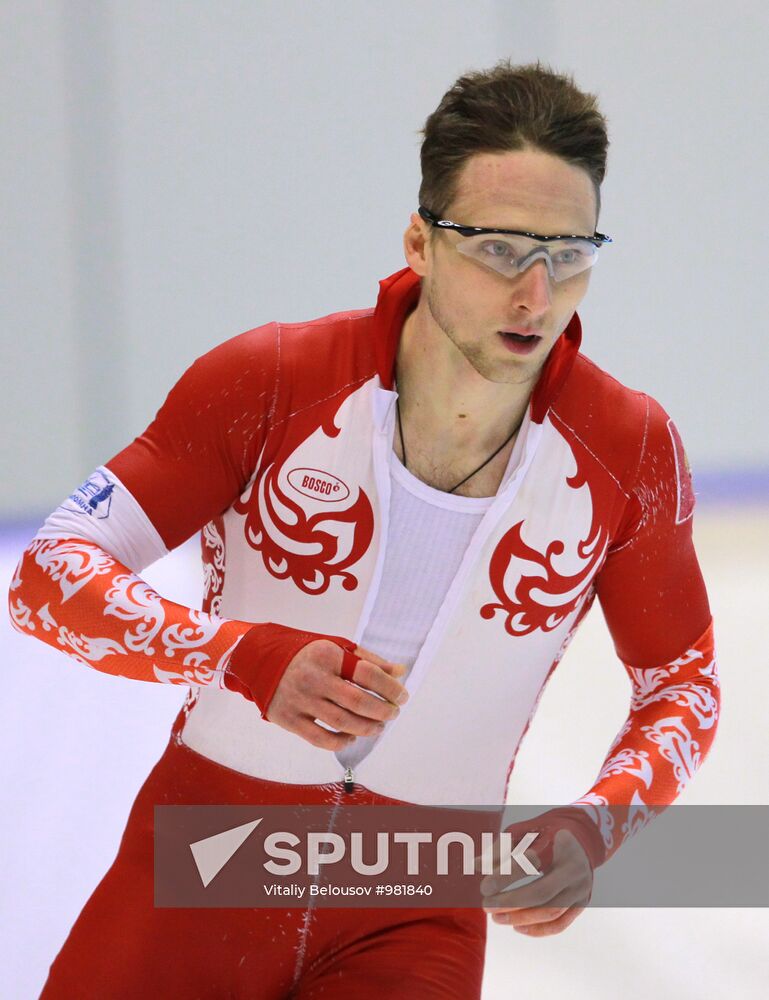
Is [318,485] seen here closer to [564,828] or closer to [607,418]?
[607,418]

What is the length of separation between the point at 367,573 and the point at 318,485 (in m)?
0.14

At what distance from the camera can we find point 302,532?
1.99 meters

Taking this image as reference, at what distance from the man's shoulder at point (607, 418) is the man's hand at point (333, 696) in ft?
1.77

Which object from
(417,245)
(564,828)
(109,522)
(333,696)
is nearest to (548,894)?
(564,828)

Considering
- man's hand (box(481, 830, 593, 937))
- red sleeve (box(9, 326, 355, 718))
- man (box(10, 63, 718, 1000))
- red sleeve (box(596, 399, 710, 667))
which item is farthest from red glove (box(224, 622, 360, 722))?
red sleeve (box(596, 399, 710, 667))

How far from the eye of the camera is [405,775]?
81.0 inches

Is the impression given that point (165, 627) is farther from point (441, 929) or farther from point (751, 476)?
point (751, 476)

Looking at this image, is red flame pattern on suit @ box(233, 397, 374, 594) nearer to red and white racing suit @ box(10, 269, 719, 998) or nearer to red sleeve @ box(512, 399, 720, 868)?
red and white racing suit @ box(10, 269, 719, 998)

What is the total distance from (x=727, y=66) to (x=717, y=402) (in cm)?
133

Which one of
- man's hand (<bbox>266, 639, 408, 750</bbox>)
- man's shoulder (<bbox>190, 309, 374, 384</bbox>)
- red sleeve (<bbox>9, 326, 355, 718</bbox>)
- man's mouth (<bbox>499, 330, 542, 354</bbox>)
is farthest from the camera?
man's shoulder (<bbox>190, 309, 374, 384</bbox>)

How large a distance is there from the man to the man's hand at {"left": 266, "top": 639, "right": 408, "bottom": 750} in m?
0.26

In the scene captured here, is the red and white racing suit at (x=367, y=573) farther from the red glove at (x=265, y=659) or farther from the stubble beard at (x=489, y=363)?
the red glove at (x=265, y=659)

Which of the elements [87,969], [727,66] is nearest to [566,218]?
[87,969]

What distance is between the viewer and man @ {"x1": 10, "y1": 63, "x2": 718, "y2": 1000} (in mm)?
1872
